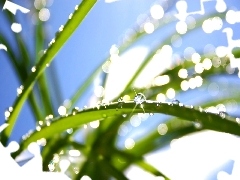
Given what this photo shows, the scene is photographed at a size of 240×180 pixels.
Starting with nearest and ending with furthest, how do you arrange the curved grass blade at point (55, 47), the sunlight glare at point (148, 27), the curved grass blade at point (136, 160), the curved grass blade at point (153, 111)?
1. the curved grass blade at point (153, 111)
2. the curved grass blade at point (55, 47)
3. the curved grass blade at point (136, 160)
4. the sunlight glare at point (148, 27)

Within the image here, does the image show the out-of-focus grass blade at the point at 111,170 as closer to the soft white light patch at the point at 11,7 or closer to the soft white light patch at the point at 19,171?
the soft white light patch at the point at 19,171

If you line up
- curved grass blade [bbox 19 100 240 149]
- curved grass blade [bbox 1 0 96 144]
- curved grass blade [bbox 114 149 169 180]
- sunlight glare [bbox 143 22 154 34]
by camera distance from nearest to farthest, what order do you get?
1. curved grass blade [bbox 19 100 240 149]
2. curved grass blade [bbox 1 0 96 144]
3. curved grass blade [bbox 114 149 169 180]
4. sunlight glare [bbox 143 22 154 34]

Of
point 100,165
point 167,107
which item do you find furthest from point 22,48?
point 167,107

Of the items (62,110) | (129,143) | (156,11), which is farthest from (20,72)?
(156,11)

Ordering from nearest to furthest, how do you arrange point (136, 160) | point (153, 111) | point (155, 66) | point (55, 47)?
point (153, 111)
point (55, 47)
point (136, 160)
point (155, 66)

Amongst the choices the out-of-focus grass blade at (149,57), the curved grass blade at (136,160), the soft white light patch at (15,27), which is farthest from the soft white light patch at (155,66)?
the soft white light patch at (15,27)

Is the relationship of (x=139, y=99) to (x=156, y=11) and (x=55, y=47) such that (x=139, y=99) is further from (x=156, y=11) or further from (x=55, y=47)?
(x=156, y=11)

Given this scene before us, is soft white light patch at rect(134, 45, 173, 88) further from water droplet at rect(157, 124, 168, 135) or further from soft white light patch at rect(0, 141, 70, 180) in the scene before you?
soft white light patch at rect(0, 141, 70, 180)

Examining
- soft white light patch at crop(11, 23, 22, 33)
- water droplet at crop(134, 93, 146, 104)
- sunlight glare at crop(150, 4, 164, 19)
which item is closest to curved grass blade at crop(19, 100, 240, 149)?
water droplet at crop(134, 93, 146, 104)
